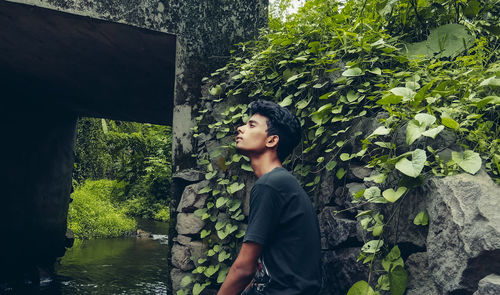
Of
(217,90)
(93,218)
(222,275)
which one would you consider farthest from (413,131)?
(93,218)

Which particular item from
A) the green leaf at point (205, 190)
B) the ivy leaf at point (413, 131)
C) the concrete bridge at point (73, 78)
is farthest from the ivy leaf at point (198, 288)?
the ivy leaf at point (413, 131)

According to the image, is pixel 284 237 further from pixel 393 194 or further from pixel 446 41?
pixel 446 41

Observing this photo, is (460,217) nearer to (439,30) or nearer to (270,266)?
(270,266)

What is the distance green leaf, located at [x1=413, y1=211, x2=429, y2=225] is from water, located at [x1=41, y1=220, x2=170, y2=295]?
13.5 feet

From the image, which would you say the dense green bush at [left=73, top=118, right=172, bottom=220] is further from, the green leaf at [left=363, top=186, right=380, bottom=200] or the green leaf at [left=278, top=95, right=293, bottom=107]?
the green leaf at [left=363, top=186, right=380, bottom=200]

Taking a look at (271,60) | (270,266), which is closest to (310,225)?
(270,266)

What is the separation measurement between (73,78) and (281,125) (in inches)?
153

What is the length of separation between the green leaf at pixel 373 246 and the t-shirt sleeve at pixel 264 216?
46 cm

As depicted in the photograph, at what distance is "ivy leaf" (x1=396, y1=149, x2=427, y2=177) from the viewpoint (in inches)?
69.0

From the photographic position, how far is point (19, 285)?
20.7 feet

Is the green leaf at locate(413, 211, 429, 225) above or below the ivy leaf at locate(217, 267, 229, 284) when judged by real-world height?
above

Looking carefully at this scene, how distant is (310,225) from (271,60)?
1451 mm

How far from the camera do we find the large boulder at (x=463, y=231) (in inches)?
62.3

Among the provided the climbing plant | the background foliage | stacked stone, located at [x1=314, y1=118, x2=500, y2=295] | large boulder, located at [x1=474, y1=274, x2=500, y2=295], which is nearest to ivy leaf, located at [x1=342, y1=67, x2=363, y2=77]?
the climbing plant
